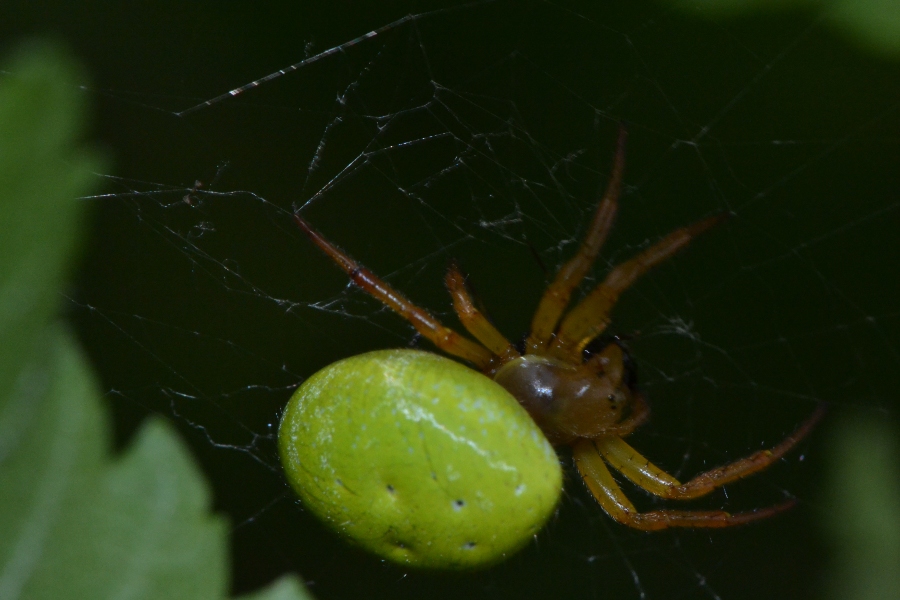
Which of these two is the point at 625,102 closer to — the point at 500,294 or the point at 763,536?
the point at 500,294

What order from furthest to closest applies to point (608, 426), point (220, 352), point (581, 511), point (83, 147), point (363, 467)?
point (581, 511), point (220, 352), point (608, 426), point (363, 467), point (83, 147)

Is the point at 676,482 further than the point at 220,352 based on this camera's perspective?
No

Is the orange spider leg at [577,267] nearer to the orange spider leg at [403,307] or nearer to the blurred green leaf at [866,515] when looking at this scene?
the orange spider leg at [403,307]

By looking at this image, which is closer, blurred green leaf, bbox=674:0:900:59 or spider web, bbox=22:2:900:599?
blurred green leaf, bbox=674:0:900:59

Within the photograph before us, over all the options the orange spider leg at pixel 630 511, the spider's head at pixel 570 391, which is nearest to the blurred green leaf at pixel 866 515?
the orange spider leg at pixel 630 511

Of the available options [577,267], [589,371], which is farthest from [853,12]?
[589,371]

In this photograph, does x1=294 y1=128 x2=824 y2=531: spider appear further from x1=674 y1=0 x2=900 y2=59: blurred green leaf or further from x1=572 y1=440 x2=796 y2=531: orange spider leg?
x1=674 y1=0 x2=900 y2=59: blurred green leaf

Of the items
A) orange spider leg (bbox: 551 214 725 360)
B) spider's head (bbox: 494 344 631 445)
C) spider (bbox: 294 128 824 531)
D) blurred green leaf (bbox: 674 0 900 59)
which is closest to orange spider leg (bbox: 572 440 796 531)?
spider (bbox: 294 128 824 531)

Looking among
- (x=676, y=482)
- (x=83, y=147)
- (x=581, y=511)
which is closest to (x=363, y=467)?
(x=83, y=147)
